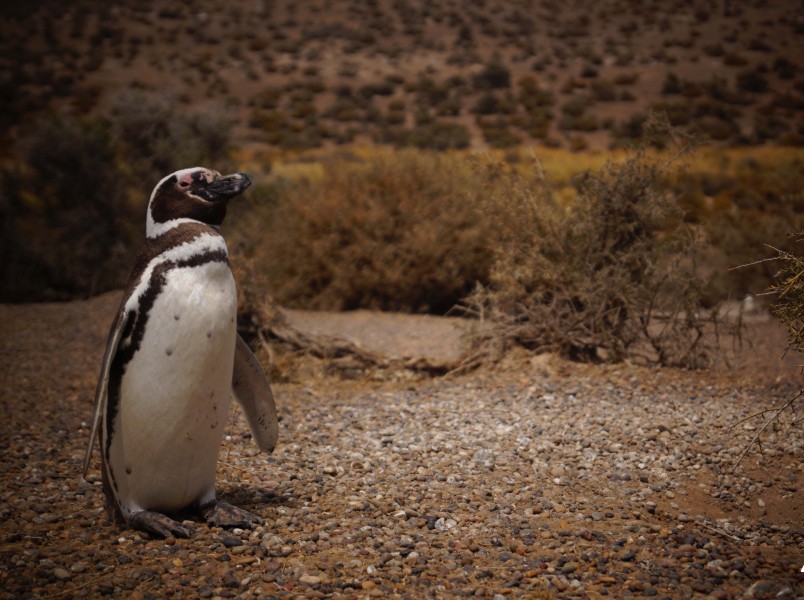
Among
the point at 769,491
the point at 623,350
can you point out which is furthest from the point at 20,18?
the point at 769,491

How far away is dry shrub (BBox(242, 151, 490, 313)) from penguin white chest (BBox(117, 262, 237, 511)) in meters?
7.35

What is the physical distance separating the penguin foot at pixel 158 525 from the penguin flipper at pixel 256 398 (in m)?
0.68

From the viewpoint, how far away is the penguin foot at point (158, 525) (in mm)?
3236

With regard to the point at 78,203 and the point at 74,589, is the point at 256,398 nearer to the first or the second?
the point at 74,589

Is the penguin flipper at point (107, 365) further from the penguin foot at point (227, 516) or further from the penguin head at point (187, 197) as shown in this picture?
the penguin foot at point (227, 516)

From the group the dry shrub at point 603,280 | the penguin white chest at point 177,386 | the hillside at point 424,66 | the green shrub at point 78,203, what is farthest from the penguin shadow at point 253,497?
the hillside at point 424,66

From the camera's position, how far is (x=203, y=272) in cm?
319

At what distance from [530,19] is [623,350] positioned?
116ft

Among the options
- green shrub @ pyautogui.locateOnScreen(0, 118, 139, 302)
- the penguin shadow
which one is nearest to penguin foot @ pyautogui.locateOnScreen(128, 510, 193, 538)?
the penguin shadow

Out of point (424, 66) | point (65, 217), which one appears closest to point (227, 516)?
point (65, 217)

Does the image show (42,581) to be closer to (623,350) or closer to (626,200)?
(623,350)

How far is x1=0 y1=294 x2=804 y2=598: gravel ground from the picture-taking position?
2.91 metres

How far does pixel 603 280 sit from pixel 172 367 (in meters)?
4.30

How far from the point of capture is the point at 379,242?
10.7m
